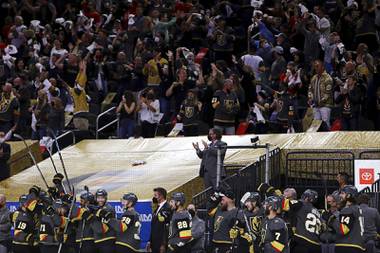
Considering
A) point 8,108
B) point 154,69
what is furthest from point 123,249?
point 8,108

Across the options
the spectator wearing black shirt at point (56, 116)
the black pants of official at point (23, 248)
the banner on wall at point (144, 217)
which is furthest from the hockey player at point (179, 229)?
the spectator wearing black shirt at point (56, 116)

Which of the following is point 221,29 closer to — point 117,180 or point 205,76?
point 205,76

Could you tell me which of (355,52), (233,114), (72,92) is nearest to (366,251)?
(233,114)

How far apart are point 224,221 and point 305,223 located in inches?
50.5

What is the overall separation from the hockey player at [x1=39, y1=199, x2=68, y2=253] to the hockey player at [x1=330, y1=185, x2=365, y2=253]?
5.31m

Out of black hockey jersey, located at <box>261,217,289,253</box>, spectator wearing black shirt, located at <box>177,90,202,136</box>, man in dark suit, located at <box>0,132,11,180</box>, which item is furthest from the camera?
man in dark suit, located at <box>0,132,11,180</box>

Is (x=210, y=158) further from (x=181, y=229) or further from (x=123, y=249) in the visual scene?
(x=181, y=229)

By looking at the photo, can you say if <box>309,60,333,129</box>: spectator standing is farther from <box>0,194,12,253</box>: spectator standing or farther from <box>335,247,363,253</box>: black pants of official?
<box>0,194,12,253</box>: spectator standing

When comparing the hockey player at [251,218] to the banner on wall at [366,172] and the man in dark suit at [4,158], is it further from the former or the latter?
the man in dark suit at [4,158]

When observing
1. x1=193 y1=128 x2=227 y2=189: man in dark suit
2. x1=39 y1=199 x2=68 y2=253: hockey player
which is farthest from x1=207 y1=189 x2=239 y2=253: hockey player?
x1=39 y1=199 x2=68 y2=253: hockey player

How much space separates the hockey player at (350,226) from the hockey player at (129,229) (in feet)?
11.2

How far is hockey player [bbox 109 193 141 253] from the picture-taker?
78.9 feet

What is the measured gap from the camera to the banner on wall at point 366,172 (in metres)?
24.5

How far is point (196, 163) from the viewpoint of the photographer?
28281 millimetres
